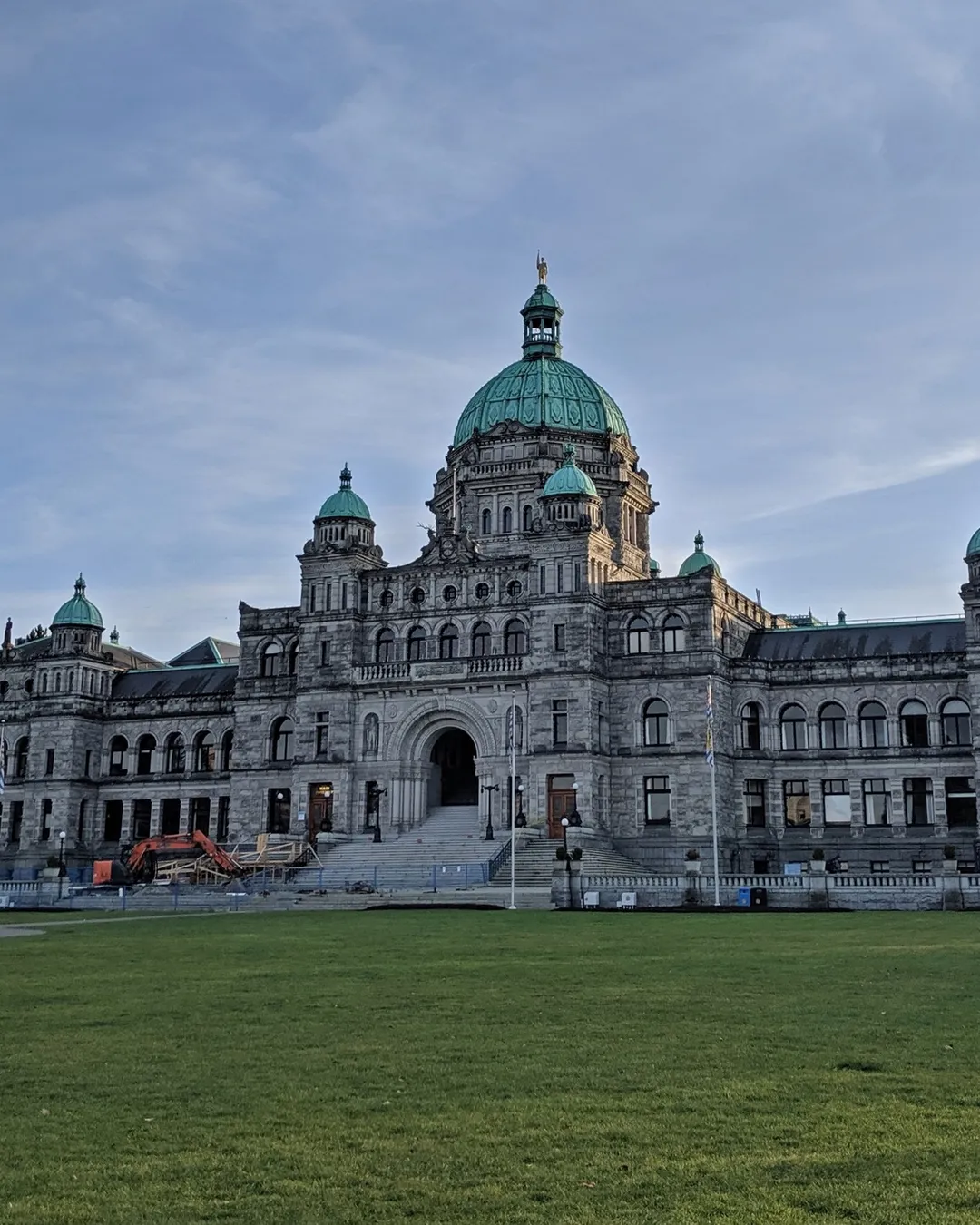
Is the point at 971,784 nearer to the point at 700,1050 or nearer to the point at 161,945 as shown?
the point at 161,945

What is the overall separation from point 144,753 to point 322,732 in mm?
18145

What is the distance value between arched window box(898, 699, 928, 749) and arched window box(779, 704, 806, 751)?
5322 millimetres

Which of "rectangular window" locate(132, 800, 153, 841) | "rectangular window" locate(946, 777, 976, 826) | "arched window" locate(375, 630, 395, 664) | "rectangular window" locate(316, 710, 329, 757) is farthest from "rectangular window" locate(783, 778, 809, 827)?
"rectangular window" locate(132, 800, 153, 841)

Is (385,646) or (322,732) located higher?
(385,646)

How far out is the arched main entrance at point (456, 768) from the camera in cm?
8288

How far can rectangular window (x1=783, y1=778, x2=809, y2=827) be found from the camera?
7769cm

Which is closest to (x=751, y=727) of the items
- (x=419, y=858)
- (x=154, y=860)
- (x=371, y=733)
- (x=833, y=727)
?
(x=833, y=727)

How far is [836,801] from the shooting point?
3031 inches

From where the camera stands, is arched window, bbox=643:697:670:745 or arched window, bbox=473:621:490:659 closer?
arched window, bbox=643:697:670:745

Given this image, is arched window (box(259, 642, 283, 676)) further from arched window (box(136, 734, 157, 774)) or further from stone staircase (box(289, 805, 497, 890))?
stone staircase (box(289, 805, 497, 890))

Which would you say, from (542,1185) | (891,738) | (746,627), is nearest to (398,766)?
(746,627)

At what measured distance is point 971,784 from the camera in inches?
2933

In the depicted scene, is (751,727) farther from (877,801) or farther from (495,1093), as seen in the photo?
(495,1093)

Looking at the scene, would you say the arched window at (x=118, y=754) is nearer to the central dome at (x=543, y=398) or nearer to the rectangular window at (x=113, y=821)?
the rectangular window at (x=113, y=821)
